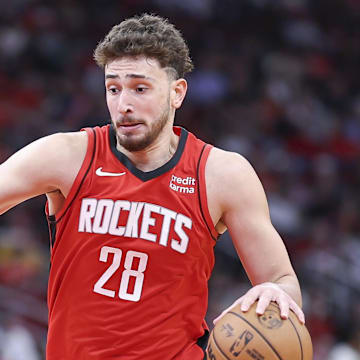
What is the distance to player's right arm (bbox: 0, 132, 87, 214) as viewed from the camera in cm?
348

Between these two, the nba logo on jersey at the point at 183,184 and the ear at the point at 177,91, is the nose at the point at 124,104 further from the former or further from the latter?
the nba logo on jersey at the point at 183,184

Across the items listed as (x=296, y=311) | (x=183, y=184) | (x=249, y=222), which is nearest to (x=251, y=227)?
(x=249, y=222)

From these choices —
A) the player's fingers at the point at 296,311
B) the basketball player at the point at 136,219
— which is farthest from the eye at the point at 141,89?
the player's fingers at the point at 296,311

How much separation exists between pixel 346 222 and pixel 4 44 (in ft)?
19.7

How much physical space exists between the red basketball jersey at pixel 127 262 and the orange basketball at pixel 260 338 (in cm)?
38

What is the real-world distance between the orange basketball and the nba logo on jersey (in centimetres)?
65

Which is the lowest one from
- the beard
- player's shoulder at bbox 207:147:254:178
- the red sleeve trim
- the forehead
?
the red sleeve trim

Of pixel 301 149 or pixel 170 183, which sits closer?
pixel 170 183

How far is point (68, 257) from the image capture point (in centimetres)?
360

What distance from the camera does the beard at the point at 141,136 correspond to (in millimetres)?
3566

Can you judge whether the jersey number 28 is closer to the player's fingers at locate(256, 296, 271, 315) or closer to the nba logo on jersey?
the nba logo on jersey

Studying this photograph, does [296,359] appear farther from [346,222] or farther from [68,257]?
[346,222]

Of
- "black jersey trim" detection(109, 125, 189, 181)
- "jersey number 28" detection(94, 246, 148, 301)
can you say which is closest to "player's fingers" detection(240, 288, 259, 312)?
"jersey number 28" detection(94, 246, 148, 301)

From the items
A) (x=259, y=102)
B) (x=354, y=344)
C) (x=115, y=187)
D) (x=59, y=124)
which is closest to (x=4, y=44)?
(x=59, y=124)
